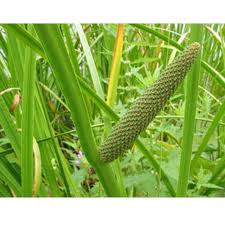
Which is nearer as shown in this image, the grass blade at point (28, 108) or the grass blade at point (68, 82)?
the grass blade at point (68, 82)

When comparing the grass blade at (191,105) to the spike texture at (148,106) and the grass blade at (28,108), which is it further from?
the grass blade at (28,108)

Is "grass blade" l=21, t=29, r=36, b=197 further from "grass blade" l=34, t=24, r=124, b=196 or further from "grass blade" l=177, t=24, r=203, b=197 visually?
"grass blade" l=177, t=24, r=203, b=197

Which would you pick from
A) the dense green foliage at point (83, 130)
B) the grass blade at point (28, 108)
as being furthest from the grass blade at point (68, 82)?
the grass blade at point (28, 108)

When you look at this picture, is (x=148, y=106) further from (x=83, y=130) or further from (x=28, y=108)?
(x=28, y=108)

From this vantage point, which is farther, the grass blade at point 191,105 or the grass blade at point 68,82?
the grass blade at point 191,105

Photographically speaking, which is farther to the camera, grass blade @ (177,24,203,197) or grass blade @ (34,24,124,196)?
grass blade @ (177,24,203,197)

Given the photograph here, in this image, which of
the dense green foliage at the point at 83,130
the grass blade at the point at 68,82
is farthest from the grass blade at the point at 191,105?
the grass blade at the point at 68,82

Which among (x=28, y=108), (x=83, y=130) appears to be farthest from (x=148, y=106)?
(x=28, y=108)

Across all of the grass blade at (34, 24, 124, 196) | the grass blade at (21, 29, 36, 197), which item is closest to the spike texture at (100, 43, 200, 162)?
the grass blade at (34, 24, 124, 196)
